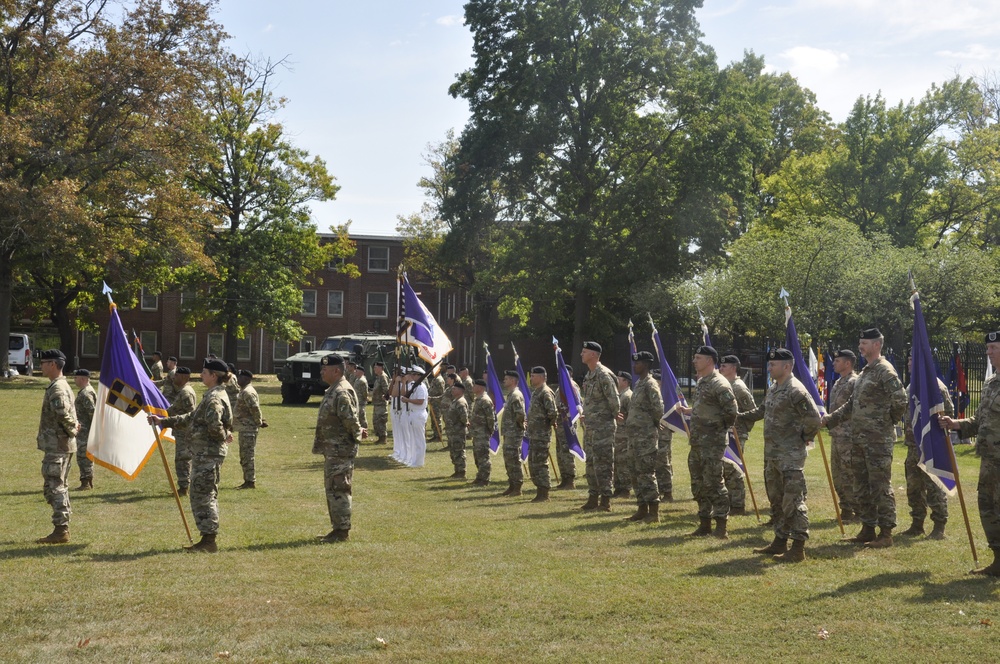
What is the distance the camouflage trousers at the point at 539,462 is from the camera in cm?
1502

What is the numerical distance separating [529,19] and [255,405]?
1173 inches

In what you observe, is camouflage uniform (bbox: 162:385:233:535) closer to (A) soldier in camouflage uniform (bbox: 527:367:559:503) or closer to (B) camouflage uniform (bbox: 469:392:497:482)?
(A) soldier in camouflage uniform (bbox: 527:367:559:503)

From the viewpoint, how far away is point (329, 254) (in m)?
54.6

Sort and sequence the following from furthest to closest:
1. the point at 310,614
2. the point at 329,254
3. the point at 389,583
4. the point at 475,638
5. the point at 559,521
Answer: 1. the point at 329,254
2. the point at 559,521
3. the point at 389,583
4. the point at 310,614
5. the point at 475,638

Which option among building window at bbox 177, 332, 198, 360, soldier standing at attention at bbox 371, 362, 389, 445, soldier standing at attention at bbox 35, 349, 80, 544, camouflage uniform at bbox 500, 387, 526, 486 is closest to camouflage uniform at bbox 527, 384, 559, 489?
camouflage uniform at bbox 500, 387, 526, 486

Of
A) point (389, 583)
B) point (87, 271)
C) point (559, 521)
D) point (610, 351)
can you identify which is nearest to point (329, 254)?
point (87, 271)

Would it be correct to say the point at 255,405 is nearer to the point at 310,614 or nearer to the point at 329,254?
the point at 310,614

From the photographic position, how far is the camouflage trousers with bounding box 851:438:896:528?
10.5m

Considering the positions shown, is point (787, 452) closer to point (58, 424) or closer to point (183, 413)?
point (58, 424)

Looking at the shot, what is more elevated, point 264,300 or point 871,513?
point 264,300

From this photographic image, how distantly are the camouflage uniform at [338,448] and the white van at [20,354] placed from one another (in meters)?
42.3

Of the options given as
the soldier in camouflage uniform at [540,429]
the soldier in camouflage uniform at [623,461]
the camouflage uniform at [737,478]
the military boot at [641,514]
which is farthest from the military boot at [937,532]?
the soldier in camouflage uniform at [540,429]

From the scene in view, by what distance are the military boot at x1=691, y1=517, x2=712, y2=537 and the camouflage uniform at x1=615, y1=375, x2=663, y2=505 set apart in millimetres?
1169

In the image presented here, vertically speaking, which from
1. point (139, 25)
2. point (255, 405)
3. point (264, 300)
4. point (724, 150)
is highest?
point (139, 25)
